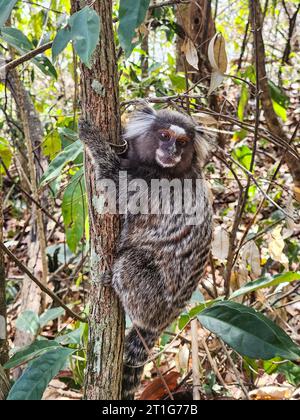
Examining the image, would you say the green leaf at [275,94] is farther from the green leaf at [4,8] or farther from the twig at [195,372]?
the green leaf at [4,8]

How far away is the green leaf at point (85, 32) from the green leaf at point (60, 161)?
969 millimetres

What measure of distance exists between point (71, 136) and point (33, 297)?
1784 millimetres

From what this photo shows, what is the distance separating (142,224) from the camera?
2.58 meters

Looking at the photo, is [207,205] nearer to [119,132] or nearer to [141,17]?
[119,132]

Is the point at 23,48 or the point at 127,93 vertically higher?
the point at 23,48

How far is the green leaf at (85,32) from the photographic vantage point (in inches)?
49.8

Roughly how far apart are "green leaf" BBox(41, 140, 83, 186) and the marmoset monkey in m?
0.18

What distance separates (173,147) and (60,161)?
2.16 ft

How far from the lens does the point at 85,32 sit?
1286 millimetres

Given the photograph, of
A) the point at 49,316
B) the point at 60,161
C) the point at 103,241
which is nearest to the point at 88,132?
the point at 60,161

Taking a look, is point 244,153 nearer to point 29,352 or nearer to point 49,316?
point 49,316

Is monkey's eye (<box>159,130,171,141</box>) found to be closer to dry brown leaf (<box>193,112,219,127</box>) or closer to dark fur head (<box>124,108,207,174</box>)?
dark fur head (<box>124,108,207,174</box>)
